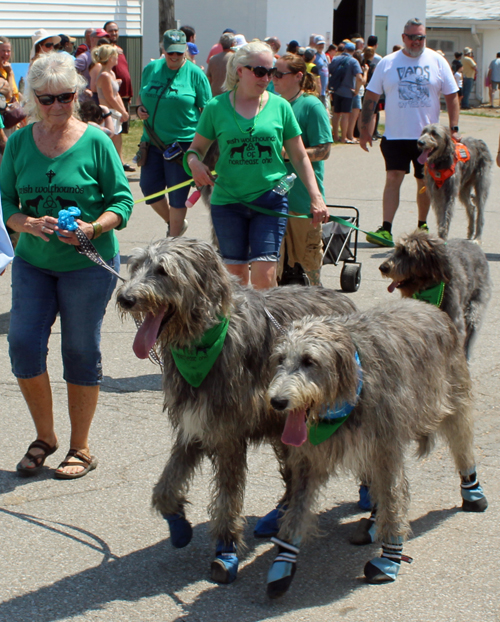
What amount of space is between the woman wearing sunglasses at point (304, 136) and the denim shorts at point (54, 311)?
2.44 metres

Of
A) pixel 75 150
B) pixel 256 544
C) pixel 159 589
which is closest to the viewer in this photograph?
pixel 159 589

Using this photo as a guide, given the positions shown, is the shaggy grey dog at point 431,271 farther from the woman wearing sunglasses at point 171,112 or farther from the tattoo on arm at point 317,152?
the woman wearing sunglasses at point 171,112

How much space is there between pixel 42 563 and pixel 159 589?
581mm

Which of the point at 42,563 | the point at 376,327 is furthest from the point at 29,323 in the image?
the point at 376,327

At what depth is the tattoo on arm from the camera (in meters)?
6.34

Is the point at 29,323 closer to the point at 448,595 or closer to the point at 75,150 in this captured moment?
the point at 75,150

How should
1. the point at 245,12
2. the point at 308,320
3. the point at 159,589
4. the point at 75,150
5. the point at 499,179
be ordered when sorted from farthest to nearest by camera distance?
the point at 245,12 → the point at 499,179 → the point at 75,150 → the point at 159,589 → the point at 308,320

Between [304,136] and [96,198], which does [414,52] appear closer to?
[304,136]

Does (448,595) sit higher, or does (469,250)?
(469,250)

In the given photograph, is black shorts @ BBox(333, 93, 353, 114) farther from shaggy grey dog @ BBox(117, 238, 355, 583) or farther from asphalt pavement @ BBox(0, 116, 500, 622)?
shaggy grey dog @ BBox(117, 238, 355, 583)

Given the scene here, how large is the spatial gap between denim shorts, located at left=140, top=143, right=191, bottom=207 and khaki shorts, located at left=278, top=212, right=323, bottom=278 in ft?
7.90

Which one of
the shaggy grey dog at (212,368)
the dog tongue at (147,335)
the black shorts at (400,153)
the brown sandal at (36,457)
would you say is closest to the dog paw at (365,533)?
the shaggy grey dog at (212,368)

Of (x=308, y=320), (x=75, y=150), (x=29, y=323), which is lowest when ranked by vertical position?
→ (x=29, y=323)

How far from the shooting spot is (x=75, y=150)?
4.17 metres
